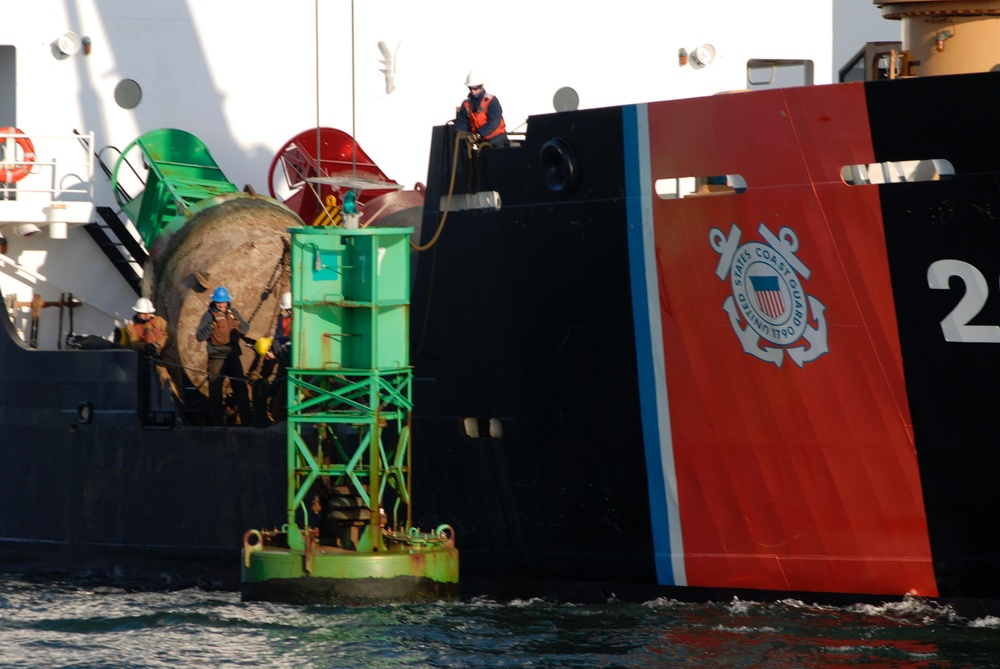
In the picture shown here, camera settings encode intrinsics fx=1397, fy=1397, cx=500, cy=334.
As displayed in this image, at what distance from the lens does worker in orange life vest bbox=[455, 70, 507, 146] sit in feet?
34.2

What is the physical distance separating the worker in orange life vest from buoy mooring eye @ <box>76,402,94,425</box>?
162 inches

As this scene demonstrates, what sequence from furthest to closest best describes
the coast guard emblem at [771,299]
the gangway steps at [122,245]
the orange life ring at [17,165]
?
1. the gangway steps at [122,245]
2. the orange life ring at [17,165]
3. the coast guard emblem at [771,299]

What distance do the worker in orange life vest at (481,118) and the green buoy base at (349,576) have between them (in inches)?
121

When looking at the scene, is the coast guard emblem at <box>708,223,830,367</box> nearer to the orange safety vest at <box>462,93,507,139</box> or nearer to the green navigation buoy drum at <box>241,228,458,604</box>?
the orange safety vest at <box>462,93,507,139</box>

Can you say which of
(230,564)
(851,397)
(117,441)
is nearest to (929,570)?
(851,397)

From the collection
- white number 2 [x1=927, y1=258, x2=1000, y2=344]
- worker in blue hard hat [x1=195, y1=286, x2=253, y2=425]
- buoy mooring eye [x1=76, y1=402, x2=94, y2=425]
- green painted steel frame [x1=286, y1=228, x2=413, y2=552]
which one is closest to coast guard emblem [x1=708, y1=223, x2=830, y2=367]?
white number 2 [x1=927, y1=258, x2=1000, y2=344]

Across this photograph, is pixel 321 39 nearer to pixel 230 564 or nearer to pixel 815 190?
pixel 230 564

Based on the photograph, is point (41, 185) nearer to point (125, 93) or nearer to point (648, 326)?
point (125, 93)

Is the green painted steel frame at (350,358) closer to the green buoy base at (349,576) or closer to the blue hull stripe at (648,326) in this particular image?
the green buoy base at (349,576)

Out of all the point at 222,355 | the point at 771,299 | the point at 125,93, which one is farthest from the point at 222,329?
the point at 771,299

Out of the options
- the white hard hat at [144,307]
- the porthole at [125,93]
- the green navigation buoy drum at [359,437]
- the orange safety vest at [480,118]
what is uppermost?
the porthole at [125,93]

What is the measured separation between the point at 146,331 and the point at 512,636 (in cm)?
448

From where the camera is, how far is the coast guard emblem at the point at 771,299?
8883 millimetres

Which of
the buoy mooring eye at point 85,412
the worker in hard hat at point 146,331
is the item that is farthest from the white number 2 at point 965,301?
the buoy mooring eye at point 85,412
